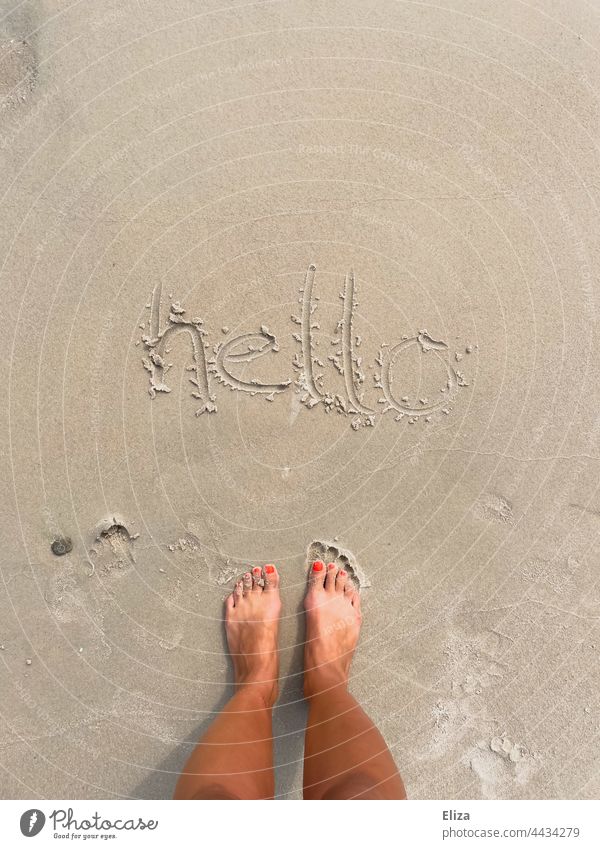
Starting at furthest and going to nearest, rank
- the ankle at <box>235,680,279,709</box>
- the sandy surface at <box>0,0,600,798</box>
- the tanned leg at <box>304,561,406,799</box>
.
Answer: the sandy surface at <box>0,0,600,798</box> → the ankle at <box>235,680,279,709</box> → the tanned leg at <box>304,561,406,799</box>

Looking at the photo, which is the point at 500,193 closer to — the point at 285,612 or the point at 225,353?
the point at 225,353

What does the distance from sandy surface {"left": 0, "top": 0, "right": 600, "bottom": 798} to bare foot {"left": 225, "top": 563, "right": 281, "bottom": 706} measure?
65mm

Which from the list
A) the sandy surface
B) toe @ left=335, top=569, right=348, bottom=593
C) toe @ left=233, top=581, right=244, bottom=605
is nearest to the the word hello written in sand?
the sandy surface

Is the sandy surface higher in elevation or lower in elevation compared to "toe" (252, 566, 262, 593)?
higher

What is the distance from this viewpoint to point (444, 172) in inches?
92.7

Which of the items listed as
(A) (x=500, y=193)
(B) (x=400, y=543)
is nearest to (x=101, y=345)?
(B) (x=400, y=543)

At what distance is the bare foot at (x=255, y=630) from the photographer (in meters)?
2.26

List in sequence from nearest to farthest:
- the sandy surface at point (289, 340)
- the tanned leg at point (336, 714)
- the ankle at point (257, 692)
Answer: the tanned leg at point (336, 714) → the ankle at point (257, 692) → the sandy surface at point (289, 340)

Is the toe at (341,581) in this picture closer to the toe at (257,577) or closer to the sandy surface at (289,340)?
the sandy surface at (289,340)

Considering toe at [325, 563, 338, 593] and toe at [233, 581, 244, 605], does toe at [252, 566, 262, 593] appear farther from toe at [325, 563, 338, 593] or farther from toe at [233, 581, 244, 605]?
toe at [325, 563, 338, 593]

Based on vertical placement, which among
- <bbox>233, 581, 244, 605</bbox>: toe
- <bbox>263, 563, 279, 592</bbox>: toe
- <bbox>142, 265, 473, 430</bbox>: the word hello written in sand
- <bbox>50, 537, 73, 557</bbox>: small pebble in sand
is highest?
<bbox>142, 265, 473, 430</bbox>: the word hello written in sand

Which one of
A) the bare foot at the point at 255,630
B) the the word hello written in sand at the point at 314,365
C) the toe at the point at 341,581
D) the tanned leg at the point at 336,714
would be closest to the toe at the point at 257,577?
the bare foot at the point at 255,630

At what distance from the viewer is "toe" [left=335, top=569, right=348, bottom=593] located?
7.61 feet

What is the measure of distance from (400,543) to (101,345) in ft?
5.35
